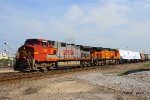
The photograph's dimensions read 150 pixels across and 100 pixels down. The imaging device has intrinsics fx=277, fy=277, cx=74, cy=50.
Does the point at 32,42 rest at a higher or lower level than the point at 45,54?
higher

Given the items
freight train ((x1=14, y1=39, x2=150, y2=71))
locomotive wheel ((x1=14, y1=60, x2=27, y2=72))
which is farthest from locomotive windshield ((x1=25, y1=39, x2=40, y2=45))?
locomotive wheel ((x1=14, y1=60, x2=27, y2=72))

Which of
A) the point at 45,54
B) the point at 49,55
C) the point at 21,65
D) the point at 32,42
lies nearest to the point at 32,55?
the point at 21,65

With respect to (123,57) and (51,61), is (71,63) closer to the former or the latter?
(51,61)

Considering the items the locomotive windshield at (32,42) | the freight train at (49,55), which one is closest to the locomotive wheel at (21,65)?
the freight train at (49,55)

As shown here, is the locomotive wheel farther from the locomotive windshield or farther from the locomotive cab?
the locomotive windshield

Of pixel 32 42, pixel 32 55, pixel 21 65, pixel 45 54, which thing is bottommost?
pixel 21 65

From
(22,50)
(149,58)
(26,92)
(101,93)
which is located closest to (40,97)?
(26,92)

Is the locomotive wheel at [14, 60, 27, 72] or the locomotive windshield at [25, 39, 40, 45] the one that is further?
the locomotive windshield at [25, 39, 40, 45]

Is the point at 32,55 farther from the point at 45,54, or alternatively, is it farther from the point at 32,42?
the point at 45,54

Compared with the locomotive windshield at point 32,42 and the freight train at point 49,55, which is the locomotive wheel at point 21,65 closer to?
the freight train at point 49,55

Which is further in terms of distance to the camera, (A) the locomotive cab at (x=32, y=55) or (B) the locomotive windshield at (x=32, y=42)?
(B) the locomotive windshield at (x=32, y=42)

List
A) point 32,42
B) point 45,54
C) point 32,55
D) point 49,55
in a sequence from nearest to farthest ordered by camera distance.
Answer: point 32,55 < point 32,42 < point 45,54 < point 49,55

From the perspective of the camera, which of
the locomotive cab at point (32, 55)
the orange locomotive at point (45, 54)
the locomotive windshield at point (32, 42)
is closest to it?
the locomotive cab at point (32, 55)

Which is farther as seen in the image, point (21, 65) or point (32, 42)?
point (32, 42)
